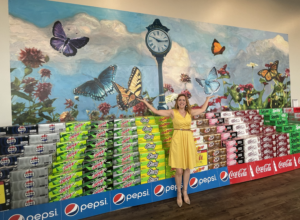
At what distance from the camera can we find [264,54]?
14.2ft

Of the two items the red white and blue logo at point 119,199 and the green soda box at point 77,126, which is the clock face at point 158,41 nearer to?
the green soda box at point 77,126

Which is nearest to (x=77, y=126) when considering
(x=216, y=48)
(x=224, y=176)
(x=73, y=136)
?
(x=73, y=136)

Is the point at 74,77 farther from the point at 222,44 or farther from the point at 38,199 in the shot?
the point at 222,44

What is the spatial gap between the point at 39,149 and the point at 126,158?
1052mm

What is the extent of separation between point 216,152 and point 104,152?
5.76 ft

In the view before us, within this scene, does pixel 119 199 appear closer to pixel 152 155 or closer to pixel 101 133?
pixel 152 155

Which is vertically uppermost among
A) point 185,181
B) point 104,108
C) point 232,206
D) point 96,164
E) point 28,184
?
point 104,108

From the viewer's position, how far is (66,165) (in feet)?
7.10

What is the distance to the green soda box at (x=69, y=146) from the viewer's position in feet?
7.23

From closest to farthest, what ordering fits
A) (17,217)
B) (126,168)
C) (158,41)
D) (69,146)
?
1. (17,217)
2. (69,146)
3. (126,168)
4. (158,41)

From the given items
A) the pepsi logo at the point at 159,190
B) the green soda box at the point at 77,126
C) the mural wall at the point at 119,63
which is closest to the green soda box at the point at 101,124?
the green soda box at the point at 77,126

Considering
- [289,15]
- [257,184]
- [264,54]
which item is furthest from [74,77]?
[289,15]

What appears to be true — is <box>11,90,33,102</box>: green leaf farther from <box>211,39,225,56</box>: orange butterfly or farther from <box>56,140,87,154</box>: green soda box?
<box>211,39,225,56</box>: orange butterfly

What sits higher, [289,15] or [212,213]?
[289,15]
